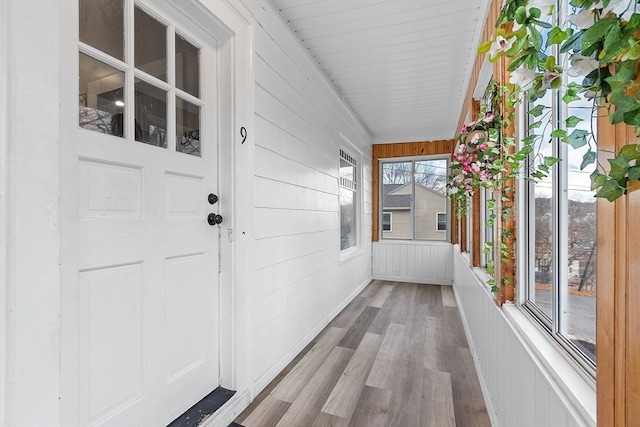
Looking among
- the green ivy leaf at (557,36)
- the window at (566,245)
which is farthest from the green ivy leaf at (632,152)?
the window at (566,245)

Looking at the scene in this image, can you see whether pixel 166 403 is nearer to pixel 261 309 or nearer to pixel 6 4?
pixel 261 309

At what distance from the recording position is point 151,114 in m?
1.37

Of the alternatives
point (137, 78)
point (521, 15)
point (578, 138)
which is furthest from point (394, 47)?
point (578, 138)

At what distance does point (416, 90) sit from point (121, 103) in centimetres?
299

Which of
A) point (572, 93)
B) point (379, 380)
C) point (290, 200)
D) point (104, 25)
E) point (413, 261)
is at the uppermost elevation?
point (104, 25)

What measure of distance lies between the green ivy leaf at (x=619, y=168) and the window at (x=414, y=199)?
5.02 metres

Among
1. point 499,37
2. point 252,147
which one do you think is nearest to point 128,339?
→ point 252,147

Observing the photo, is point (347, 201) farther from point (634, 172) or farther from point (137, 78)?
point (634, 172)

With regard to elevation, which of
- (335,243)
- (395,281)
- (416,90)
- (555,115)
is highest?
(416,90)

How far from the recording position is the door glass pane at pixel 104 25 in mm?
1119

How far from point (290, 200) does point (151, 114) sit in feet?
3.83

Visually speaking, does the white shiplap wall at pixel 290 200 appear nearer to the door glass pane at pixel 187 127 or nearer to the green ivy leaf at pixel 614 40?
the door glass pane at pixel 187 127

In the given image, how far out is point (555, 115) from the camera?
1053mm

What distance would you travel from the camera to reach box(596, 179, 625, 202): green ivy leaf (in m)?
0.39
